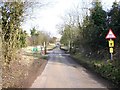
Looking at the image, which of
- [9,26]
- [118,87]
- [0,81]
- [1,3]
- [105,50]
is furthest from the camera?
[105,50]

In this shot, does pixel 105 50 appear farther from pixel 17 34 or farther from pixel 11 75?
pixel 11 75

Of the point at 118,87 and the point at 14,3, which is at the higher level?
the point at 14,3

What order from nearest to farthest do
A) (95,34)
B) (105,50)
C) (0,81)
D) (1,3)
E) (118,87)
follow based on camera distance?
→ (0,81) → (118,87) → (1,3) → (105,50) → (95,34)

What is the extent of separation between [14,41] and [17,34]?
81 centimetres

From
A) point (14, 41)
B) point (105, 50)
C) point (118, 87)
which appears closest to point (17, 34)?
point (14, 41)

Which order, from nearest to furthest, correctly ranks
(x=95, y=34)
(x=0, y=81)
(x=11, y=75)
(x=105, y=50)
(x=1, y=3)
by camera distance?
(x=0, y=81) → (x=11, y=75) → (x=1, y=3) → (x=105, y=50) → (x=95, y=34)

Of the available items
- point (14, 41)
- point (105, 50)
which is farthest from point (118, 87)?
point (105, 50)

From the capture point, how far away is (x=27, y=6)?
17.7m

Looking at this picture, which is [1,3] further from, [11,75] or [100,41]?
[100,41]

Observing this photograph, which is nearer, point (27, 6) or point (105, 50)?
point (27, 6)

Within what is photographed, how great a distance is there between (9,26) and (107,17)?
1407 centimetres

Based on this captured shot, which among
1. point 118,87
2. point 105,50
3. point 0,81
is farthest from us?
point 105,50

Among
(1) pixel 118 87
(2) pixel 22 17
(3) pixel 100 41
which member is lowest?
(1) pixel 118 87

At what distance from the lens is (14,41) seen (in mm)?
16797
